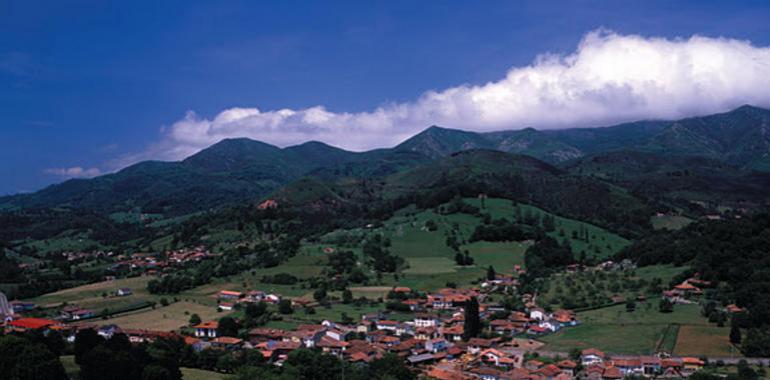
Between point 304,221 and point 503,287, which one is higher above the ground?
point 304,221

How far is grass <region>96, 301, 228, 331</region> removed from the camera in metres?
58.0

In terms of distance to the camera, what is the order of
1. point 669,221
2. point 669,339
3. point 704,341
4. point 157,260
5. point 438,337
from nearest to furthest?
point 704,341
point 669,339
point 438,337
point 157,260
point 669,221

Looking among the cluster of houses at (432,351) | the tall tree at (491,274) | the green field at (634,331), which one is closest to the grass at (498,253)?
the tall tree at (491,274)

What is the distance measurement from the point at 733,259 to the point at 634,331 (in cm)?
2001

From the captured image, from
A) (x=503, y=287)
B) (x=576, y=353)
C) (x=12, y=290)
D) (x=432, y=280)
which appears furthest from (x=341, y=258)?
(x=576, y=353)

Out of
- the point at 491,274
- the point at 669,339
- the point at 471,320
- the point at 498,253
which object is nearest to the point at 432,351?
the point at 471,320

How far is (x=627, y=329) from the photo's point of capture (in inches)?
2090

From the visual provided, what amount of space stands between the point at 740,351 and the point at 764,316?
6.44 m

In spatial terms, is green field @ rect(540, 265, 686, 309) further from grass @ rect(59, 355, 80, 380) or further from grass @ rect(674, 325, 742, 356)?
grass @ rect(59, 355, 80, 380)

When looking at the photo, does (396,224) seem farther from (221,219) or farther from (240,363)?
(240,363)

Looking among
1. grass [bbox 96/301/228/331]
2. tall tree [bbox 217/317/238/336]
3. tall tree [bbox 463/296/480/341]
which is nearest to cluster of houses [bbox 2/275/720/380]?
tall tree [bbox 217/317/238/336]

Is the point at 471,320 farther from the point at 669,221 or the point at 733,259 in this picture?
the point at 669,221

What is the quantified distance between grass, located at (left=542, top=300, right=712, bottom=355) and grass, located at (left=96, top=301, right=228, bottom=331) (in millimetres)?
33219

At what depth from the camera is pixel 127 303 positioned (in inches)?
2717
